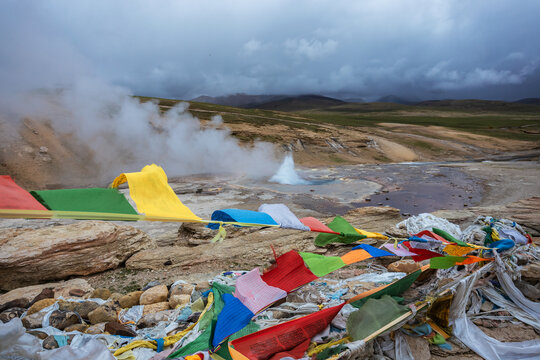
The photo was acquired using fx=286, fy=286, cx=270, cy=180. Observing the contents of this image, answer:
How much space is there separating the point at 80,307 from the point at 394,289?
431 centimetres

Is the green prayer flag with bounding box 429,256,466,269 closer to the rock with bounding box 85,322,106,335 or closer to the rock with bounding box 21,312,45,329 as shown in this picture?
the rock with bounding box 85,322,106,335

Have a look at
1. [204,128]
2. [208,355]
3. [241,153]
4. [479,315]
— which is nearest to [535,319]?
[479,315]

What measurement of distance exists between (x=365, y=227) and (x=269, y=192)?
841 cm

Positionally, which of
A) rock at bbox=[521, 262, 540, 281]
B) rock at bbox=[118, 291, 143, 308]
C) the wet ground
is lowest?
the wet ground

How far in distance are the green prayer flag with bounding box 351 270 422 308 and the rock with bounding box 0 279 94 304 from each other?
4949mm

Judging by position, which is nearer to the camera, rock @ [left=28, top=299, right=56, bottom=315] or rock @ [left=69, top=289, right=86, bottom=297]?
rock @ [left=28, top=299, right=56, bottom=315]

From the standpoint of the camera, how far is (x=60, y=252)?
6406 mm

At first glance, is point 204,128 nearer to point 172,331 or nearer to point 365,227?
point 365,227

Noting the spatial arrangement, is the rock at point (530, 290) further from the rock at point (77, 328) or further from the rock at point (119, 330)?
the rock at point (77, 328)

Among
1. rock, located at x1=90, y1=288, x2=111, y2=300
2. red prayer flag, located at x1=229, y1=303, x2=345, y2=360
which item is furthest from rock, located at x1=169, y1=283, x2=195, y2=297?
red prayer flag, located at x1=229, y1=303, x2=345, y2=360

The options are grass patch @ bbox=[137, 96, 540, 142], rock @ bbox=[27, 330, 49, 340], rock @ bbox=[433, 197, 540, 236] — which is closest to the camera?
rock @ bbox=[27, 330, 49, 340]

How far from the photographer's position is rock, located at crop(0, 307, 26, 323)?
3.87 meters

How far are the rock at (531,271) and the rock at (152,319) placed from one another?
4809 mm

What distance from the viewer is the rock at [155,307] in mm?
4130
